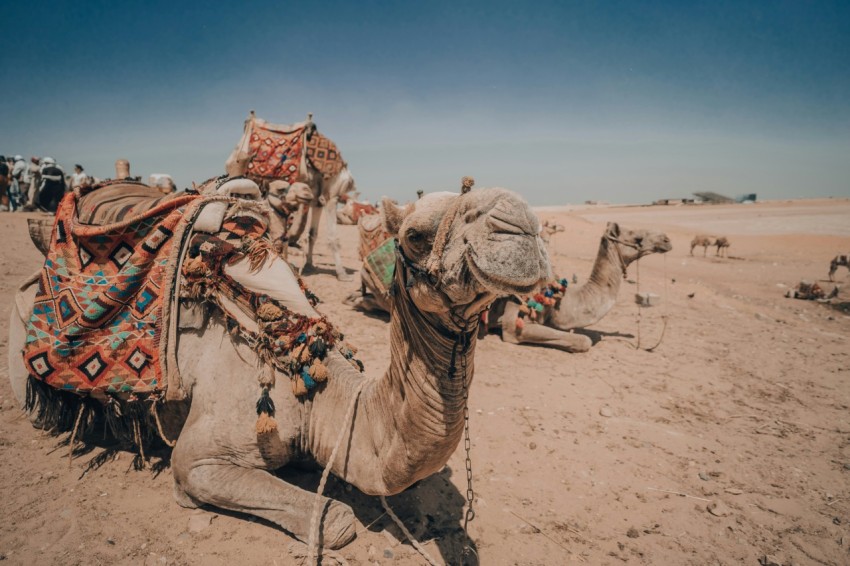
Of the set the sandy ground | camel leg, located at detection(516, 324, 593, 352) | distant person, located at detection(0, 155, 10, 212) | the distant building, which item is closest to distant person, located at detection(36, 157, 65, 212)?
distant person, located at detection(0, 155, 10, 212)

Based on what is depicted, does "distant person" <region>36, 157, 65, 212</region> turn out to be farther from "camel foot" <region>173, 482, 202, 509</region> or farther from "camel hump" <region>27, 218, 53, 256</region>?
"camel foot" <region>173, 482, 202, 509</region>

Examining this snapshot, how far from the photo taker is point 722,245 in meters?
18.0

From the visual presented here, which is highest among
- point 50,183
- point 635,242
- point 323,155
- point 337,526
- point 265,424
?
point 323,155

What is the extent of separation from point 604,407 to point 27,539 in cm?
468

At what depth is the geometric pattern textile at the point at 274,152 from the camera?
7637mm

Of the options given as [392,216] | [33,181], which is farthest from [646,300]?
[33,181]

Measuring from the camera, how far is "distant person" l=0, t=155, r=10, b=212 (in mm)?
16578

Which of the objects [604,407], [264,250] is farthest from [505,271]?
[604,407]

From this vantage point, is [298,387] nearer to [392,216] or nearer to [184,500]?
[184,500]

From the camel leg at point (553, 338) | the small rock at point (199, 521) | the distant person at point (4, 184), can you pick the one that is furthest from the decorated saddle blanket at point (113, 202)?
the distant person at point (4, 184)

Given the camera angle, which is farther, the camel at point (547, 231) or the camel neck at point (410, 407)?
the camel at point (547, 231)

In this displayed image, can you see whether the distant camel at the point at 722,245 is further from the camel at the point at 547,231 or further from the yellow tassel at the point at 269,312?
the yellow tassel at the point at 269,312

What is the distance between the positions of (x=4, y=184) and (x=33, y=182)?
78.3 inches

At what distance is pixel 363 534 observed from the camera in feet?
8.34
